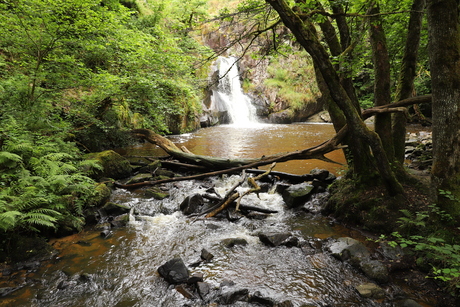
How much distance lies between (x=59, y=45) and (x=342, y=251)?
8.65 meters

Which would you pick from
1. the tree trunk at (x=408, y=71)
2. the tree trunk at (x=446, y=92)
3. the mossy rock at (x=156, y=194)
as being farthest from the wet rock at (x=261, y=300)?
the mossy rock at (x=156, y=194)

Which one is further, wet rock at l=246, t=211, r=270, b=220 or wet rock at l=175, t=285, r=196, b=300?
wet rock at l=246, t=211, r=270, b=220

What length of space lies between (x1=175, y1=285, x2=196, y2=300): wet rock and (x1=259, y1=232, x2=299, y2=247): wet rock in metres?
1.81

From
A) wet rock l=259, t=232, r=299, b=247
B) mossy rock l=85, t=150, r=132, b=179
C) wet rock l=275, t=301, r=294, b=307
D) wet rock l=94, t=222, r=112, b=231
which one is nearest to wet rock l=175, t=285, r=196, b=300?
wet rock l=275, t=301, r=294, b=307

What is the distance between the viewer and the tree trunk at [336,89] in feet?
11.8

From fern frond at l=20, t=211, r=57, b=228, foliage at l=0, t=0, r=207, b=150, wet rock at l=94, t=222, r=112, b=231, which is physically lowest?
wet rock at l=94, t=222, r=112, b=231

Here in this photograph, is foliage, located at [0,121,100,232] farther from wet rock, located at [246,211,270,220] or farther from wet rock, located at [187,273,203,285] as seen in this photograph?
wet rock, located at [246,211,270,220]

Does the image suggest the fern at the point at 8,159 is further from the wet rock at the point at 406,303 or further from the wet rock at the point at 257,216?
the wet rock at the point at 406,303

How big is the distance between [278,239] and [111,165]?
258 inches

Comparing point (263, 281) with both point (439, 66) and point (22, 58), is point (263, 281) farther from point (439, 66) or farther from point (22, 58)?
point (22, 58)

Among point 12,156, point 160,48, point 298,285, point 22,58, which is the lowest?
point 298,285

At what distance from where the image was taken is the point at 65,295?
10.6ft

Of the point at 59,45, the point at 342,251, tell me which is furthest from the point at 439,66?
the point at 59,45

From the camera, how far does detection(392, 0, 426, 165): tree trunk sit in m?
4.63
